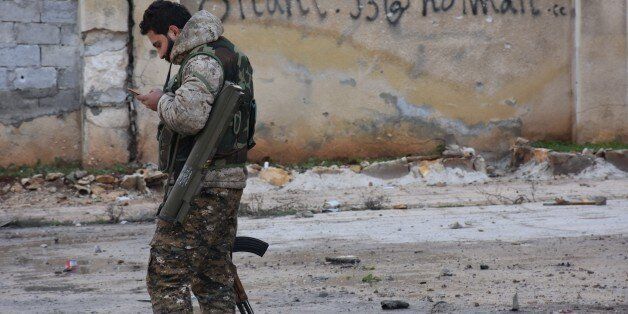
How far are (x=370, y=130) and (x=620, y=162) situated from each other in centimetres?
262

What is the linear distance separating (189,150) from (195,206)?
0.23m

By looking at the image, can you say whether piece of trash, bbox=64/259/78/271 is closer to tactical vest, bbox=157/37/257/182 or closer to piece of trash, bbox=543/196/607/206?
tactical vest, bbox=157/37/257/182

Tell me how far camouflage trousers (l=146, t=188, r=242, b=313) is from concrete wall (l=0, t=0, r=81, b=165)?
6.71 metres

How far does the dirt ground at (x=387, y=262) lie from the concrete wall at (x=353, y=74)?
2300mm

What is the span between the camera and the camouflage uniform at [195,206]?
3.86m

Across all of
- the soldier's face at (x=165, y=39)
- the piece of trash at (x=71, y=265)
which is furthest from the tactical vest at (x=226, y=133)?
the piece of trash at (x=71, y=265)

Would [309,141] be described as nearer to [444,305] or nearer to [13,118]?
[13,118]

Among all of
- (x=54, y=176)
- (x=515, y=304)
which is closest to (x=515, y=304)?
(x=515, y=304)

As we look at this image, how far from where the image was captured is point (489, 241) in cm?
693

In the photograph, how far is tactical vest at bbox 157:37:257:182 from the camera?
3.99 m

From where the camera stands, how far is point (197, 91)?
3.85 metres

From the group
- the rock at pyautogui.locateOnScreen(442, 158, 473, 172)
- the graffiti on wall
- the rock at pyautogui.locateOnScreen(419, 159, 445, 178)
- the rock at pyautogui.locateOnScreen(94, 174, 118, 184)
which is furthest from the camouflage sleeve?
the graffiti on wall

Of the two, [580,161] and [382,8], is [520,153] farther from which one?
[382,8]

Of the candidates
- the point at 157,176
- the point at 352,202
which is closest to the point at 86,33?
the point at 157,176
